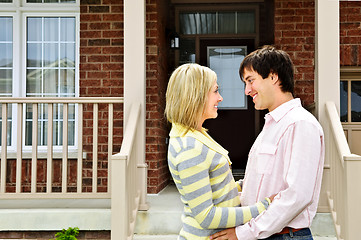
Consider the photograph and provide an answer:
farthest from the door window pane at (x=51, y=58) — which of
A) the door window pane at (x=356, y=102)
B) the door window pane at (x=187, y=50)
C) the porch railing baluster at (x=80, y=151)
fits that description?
the door window pane at (x=356, y=102)

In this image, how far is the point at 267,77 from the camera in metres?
1.68

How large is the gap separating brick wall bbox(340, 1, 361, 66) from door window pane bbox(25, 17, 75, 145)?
3713mm

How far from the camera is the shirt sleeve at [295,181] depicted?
1.46m

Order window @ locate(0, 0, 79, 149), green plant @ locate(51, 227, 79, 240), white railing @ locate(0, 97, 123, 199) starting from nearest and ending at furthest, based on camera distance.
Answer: green plant @ locate(51, 227, 79, 240)
white railing @ locate(0, 97, 123, 199)
window @ locate(0, 0, 79, 149)

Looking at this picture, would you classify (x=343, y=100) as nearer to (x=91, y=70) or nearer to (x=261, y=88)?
(x=91, y=70)

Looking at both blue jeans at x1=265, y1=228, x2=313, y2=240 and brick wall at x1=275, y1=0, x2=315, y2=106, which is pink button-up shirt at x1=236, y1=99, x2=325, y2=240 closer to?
blue jeans at x1=265, y1=228, x2=313, y2=240

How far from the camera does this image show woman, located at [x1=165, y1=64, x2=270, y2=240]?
1560 millimetres

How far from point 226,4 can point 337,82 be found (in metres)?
3.45

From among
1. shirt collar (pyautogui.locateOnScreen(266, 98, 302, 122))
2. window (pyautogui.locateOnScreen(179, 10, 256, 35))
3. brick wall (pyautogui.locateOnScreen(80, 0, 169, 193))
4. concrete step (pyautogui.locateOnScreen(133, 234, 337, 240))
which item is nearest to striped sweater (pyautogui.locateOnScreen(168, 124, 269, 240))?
shirt collar (pyautogui.locateOnScreen(266, 98, 302, 122))

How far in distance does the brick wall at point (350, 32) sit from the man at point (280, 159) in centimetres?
436

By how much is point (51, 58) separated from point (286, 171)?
15.6 ft

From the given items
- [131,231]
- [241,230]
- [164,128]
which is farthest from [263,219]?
[164,128]

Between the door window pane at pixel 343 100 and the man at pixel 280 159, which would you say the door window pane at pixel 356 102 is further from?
the man at pixel 280 159

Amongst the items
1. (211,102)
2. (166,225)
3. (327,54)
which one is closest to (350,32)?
(327,54)
